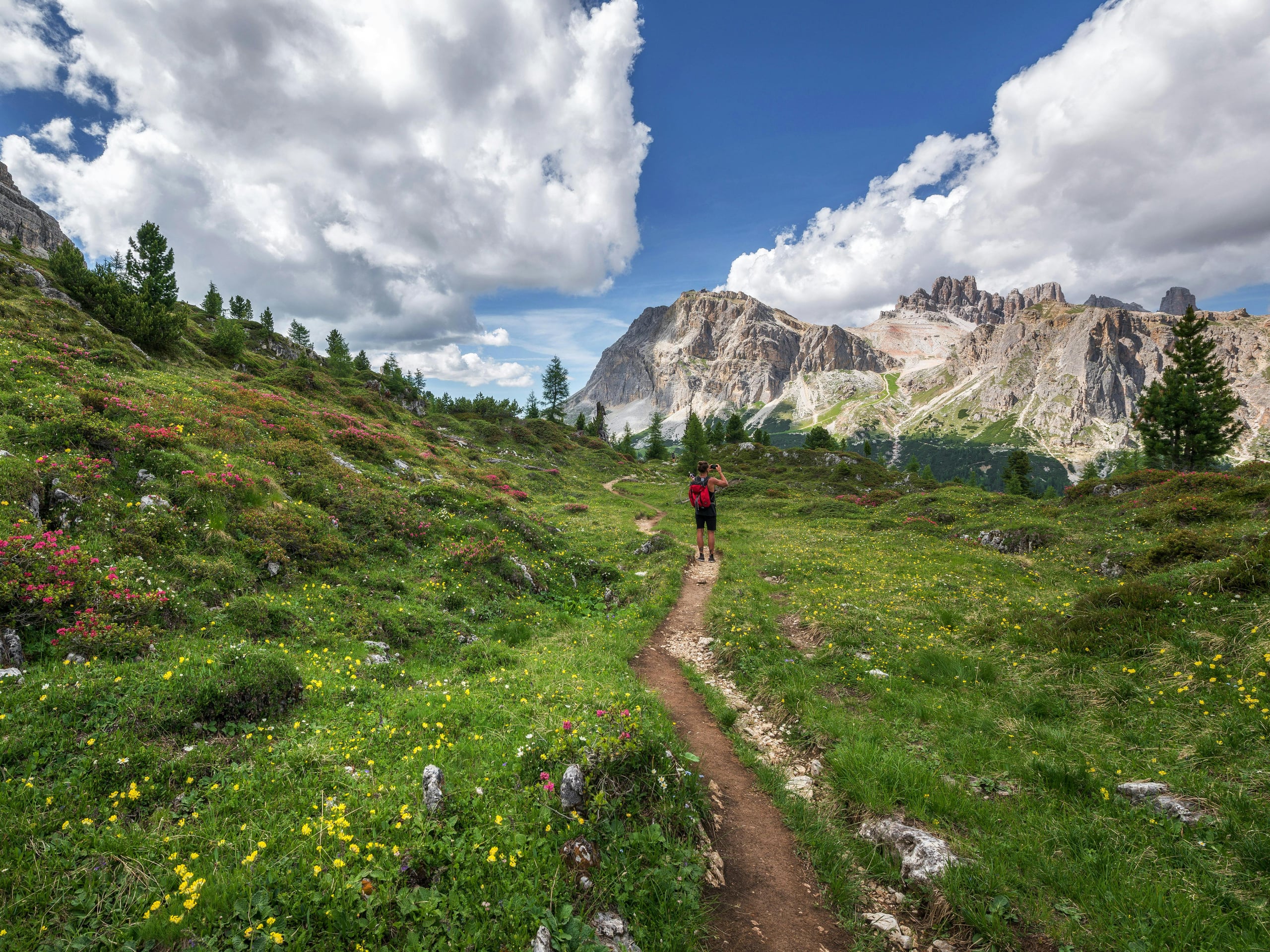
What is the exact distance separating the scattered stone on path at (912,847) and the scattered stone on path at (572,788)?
4.30 metres

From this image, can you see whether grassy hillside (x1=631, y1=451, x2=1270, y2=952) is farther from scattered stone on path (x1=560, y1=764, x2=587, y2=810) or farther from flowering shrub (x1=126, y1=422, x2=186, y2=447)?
flowering shrub (x1=126, y1=422, x2=186, y2=447)

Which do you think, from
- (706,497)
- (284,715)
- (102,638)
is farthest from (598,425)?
(284,715)

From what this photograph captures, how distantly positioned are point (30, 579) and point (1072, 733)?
18.9m

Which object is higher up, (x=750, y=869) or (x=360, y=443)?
(x=360, y=443)

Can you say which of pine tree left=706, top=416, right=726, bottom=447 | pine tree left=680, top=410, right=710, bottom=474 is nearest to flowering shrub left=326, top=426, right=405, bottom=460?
pine tree left=680, top=410, right=710, bottom=474

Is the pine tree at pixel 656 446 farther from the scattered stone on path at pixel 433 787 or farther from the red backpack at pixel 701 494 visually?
the scattered stone on path at pixel 433 787

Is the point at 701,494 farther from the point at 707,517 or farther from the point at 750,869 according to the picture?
the point at 750,869

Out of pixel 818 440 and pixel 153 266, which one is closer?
pixel 153 266

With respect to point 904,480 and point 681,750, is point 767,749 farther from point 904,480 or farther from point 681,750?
point 904,480

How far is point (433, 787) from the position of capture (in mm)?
6613

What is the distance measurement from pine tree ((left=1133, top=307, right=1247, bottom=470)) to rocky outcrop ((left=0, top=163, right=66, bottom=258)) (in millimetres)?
231395

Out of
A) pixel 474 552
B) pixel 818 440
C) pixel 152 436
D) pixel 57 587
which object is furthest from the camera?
pixel 818 440

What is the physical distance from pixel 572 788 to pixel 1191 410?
67826 millimetres

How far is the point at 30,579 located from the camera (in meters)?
8.88
